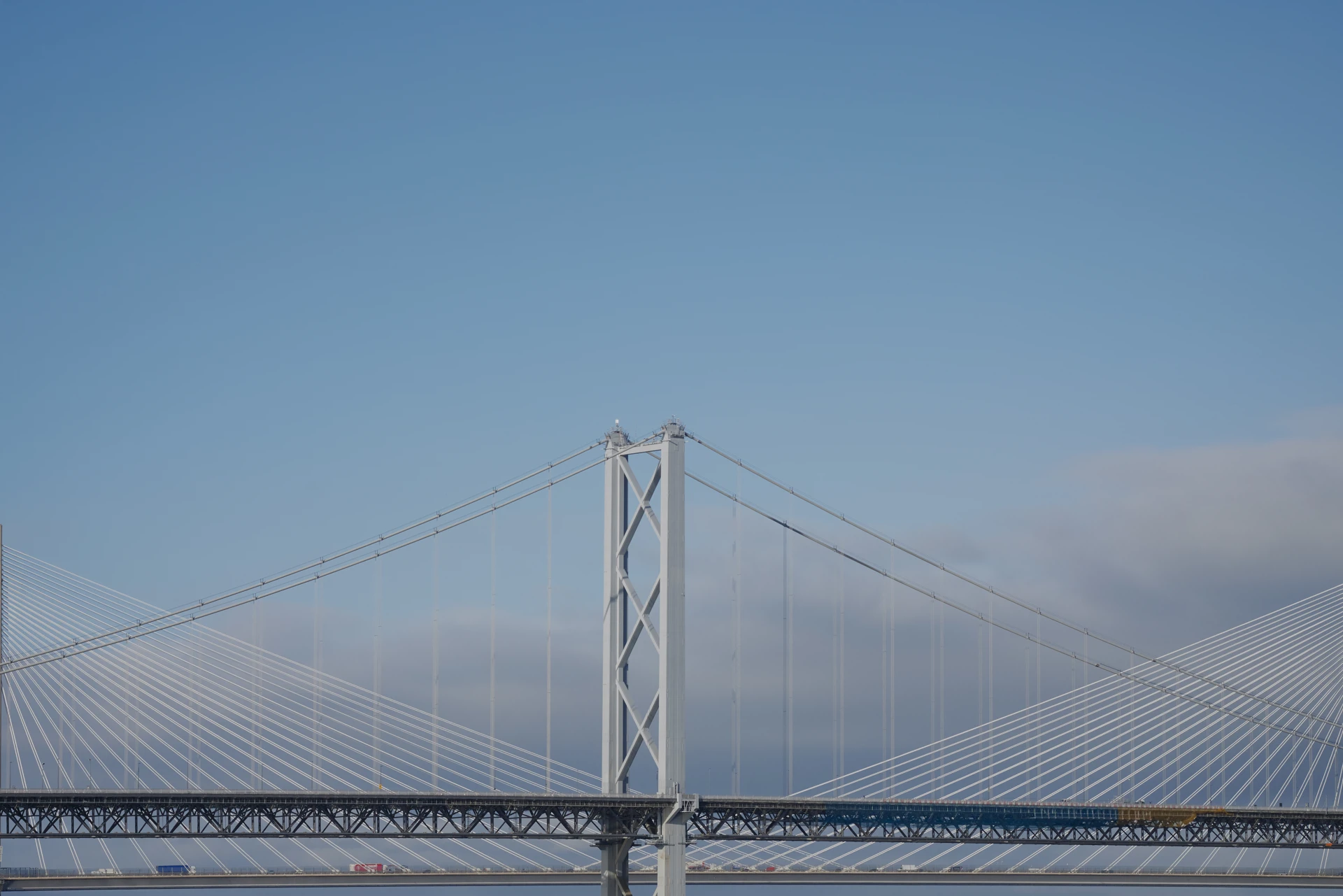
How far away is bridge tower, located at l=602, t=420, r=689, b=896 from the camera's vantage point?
53.7 meters

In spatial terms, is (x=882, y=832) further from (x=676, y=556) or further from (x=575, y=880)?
(x=575, y=880)

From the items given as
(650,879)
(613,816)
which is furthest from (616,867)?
(650,879)

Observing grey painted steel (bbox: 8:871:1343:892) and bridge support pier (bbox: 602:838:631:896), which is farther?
grey painted steel (bbox: 8:871:1343:892)

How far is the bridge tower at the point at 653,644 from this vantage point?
176 feet

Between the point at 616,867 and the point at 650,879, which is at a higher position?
the point at 650,879

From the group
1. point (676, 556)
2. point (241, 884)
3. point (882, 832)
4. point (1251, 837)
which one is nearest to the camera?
point (676, 556)

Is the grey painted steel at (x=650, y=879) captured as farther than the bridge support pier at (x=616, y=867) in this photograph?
Yes

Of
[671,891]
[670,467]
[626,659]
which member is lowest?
[671,891]

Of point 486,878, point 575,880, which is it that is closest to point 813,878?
point 575,880

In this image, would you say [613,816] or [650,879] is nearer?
[613,816]

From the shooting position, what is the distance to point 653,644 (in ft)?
184

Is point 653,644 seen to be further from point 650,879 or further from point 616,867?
point 650,879

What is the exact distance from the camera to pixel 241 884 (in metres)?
82.8

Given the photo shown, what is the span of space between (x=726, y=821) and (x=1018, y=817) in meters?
12.6
